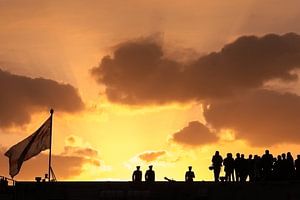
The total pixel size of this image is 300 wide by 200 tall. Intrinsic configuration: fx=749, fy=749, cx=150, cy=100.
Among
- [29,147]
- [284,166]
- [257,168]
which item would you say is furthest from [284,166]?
[29,147]

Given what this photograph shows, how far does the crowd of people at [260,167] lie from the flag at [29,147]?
10.3 meters

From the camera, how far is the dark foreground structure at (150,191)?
39.0 meters

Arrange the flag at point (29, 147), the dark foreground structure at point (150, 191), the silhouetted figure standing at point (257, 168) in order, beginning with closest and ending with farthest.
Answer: the silhouetted figure standing at point (257, 168), the dark foreground structure at point (150, 191), the flag at point (29, 147)

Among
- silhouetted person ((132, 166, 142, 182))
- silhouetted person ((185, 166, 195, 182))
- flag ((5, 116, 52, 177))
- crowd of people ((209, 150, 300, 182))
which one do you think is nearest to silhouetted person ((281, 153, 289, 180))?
crowd of people ((209, 150, 300, 182))

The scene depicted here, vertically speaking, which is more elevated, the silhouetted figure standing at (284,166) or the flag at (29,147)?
the flag at (29,147)

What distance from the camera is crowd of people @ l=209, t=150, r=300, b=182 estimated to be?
3797 centimetres

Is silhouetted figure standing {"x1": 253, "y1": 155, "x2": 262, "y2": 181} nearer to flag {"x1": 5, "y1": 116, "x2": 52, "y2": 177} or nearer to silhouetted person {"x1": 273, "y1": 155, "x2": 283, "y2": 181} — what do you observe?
silhouetted person {"x1": 273, "y1": 155, "x2": 283, "y2": 181}

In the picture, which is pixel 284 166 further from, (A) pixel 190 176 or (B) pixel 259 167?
(A) pixel 190 176

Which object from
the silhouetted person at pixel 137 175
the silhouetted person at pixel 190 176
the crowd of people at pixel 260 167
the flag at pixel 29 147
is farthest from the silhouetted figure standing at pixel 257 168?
the flag at pixel 29 147

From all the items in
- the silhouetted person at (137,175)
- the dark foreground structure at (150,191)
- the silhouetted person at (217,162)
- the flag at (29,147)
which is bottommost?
the dark foreground structure at (150,191)

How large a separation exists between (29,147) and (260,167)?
13.5 m

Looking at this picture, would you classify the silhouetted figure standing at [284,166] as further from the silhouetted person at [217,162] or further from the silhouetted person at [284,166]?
the silhouetted person at [217,162]

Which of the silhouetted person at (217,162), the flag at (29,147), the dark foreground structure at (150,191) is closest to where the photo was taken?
the silhouetted person at (217,162)

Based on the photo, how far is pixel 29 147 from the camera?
141 ft
